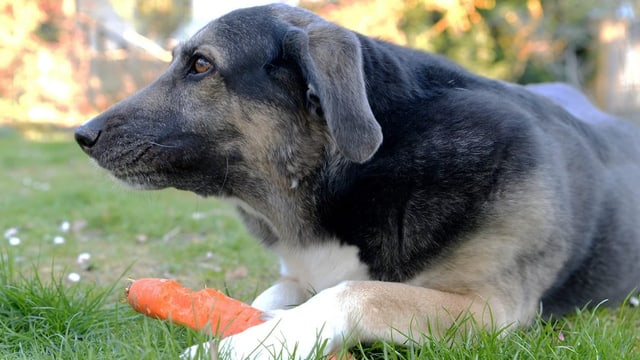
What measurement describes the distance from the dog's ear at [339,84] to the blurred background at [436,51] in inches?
379

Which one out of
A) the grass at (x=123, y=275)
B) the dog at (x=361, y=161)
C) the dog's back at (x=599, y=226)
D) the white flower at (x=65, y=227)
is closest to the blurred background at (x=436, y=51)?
the grass at (x=123, y=275)

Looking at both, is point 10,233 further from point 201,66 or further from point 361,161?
point 361,161

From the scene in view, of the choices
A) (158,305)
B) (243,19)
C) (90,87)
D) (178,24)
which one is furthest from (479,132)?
(178,24)

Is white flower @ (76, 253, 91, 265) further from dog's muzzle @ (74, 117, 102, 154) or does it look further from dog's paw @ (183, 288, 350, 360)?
dog's paw @ (183, 288, 350, 360)

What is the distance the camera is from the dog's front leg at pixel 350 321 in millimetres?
2160

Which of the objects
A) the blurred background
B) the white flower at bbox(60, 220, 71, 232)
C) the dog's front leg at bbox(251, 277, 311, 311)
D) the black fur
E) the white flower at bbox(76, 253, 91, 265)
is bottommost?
the blurred background

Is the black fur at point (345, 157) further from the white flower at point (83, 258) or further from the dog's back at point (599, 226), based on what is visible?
the white flower at point (83, 258)

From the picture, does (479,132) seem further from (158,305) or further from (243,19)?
(158,305)

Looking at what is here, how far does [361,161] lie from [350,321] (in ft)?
1.86

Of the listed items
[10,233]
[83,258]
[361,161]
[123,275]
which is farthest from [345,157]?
[10,233]

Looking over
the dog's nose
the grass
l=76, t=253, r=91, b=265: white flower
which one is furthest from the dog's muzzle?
l=76, t=253, r=91, b=265: white flower

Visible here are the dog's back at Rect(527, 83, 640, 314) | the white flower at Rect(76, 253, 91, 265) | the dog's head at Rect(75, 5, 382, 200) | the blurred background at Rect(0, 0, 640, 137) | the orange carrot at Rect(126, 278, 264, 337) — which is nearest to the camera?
the orange carrot at Rect(126, 278, 264, 337)

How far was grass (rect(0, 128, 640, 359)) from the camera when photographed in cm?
228

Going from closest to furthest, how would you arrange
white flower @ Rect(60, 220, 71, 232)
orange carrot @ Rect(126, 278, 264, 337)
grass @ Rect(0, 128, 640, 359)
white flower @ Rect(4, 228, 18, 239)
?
1. grass @ Rect(0, 128, 640, 359)
2. orange carrot @ Rect(126, 278, 264, 337)
3. white flower @ Rect(4, 228, 18, 239)
4. white flower @ Rect(60, 220, 71, 232)
